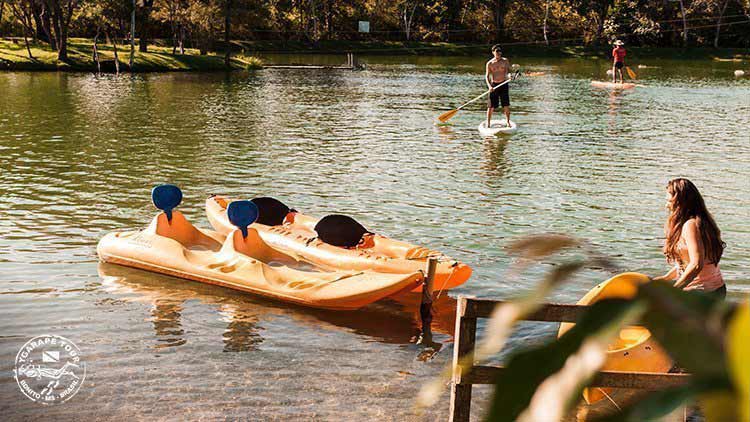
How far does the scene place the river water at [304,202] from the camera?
26.9ft

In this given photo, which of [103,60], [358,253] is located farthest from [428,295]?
[103,60]

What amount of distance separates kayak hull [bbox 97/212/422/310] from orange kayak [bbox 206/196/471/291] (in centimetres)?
57

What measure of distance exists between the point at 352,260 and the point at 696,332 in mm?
10592

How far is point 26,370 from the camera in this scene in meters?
8.25

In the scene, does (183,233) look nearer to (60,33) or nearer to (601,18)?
(60,33)

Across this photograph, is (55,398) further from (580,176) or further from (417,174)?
(580,176)

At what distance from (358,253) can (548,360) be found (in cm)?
1056

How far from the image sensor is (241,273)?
10625 millimetres

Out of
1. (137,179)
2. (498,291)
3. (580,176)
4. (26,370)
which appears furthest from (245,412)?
(580,176)

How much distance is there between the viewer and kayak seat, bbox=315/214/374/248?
37.8ft

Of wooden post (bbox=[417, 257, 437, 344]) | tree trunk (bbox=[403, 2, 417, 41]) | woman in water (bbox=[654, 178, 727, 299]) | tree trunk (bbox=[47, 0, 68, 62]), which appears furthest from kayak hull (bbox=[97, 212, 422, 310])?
tree trunk (bbox=[403, 2, 417, 41])

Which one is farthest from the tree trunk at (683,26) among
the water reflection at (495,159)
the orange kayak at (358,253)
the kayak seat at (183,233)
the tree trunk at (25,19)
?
the kayak seat at (183,233)

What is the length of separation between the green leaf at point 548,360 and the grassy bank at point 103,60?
5377cm

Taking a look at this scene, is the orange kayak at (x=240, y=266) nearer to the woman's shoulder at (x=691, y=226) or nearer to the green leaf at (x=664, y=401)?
the woman's shoulder at (x=691, y=226)
